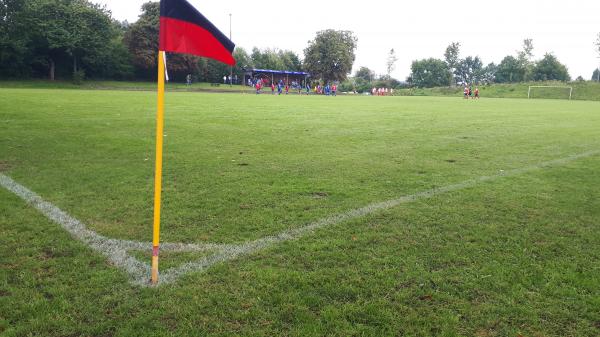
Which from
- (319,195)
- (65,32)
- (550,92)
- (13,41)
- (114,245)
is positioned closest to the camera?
(114,245)

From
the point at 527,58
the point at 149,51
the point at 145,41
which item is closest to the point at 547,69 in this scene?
the point at 527,58

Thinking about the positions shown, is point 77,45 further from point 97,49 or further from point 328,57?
point 328,57

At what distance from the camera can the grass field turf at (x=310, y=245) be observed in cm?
294

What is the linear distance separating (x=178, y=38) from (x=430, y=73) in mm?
126933

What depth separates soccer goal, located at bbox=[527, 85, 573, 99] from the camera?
63781 mm

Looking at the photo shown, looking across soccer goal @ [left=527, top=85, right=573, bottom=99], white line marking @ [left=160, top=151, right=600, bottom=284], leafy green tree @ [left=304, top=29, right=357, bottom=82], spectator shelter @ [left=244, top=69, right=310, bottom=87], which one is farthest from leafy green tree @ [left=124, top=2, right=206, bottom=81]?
white line marking @ [left=160, top=151, right=600, bottom=284]

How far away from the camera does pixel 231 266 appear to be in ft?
12.2

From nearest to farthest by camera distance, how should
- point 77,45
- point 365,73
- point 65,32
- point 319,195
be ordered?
point 319,195 < point 65,32 < point 77,45 < point 365,73

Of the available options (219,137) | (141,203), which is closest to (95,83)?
(219,137)

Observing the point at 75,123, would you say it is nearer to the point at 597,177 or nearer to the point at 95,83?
the point at 597,177

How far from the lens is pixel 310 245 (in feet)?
13.6

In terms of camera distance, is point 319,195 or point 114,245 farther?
point 319,195

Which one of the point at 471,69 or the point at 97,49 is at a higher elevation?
the point at 471,69

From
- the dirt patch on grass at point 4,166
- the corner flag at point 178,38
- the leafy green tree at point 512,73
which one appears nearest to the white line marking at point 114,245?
the corner flag at point 178,38
